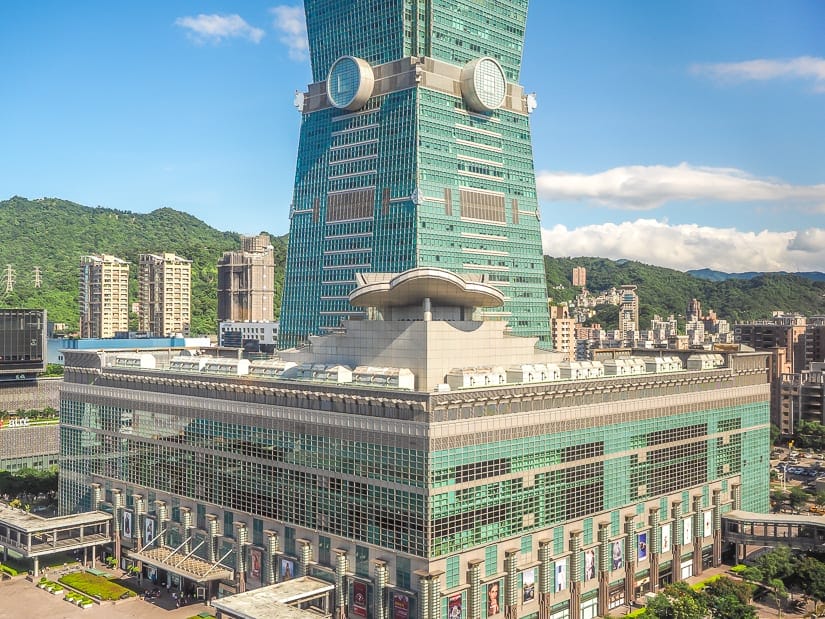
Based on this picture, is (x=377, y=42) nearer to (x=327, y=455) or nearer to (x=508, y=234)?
Result: (x=508, y=234)

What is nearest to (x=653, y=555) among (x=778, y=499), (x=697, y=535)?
(x=697, y=535)

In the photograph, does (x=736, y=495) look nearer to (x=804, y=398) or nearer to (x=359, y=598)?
(x=359, y=598)

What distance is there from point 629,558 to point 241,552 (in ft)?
130

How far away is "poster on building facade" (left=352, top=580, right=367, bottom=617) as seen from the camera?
7496 cm

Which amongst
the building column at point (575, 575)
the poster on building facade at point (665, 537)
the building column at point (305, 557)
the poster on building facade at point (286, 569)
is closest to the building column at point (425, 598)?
the building column at point (305, 557)

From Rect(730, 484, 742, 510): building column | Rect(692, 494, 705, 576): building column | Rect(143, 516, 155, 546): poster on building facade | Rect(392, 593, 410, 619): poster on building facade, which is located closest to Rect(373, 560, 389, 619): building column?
Rect(392, 593, 410, 619): poster on building facade

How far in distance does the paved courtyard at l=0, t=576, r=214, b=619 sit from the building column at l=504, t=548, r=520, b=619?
1187 inches

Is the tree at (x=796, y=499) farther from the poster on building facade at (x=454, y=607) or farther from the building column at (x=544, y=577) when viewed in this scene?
the poster on building facade at (x=454, y=607)

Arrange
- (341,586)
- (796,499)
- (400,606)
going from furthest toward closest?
(796,499)
(341,586)
(400,606)

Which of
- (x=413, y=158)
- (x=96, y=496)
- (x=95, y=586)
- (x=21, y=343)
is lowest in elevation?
(x=95, y=586)

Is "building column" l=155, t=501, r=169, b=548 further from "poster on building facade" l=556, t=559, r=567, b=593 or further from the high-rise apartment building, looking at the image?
"poster on building facade" l=556, t=559, r=567, b=593

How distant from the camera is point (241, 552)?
86.8 metres

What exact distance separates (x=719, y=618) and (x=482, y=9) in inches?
3810

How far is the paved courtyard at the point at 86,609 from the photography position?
84438 millimetres
